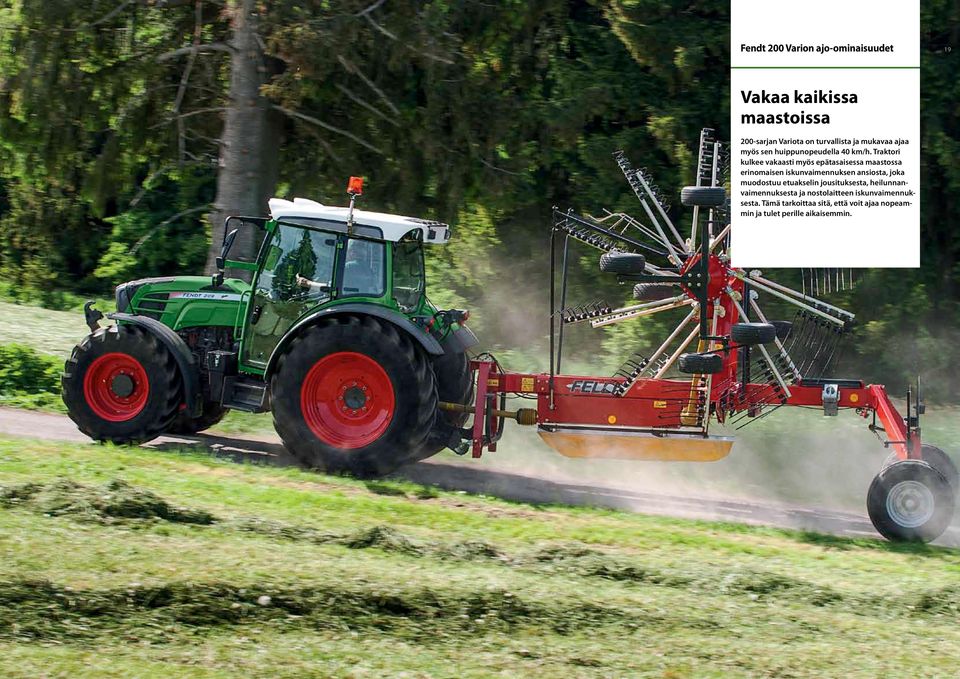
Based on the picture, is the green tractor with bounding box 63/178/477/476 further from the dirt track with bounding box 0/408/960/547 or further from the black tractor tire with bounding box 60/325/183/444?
the dirt track with bounding box 0/408/960/547

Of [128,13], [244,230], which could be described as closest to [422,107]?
[244,230]

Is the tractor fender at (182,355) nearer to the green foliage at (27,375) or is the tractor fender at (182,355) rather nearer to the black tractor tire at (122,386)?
the black tractor tire at (122,386)

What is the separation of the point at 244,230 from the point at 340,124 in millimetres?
2661

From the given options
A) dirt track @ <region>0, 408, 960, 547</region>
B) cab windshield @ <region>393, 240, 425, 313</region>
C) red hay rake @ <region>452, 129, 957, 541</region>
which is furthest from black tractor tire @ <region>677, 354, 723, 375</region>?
cab windshield @ <region>393, 240, 425, 313</region>

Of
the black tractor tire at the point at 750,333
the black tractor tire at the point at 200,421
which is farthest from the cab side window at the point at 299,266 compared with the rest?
the black tractor tire at the point at 750,333

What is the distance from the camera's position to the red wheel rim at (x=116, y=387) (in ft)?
38.9

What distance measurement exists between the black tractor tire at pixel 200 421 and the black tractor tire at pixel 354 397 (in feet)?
6.11

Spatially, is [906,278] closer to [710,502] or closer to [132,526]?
[710,502]

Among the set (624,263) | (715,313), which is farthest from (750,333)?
(624,263)

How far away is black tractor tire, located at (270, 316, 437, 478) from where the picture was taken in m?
11.1

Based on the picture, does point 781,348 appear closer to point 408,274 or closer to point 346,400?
point 408,274

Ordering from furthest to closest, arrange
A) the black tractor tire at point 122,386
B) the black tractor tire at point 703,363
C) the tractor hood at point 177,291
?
the tractor hood at point 177,291 < the black tractor tire at point 122,386 < the black tractor tire at point 703,363

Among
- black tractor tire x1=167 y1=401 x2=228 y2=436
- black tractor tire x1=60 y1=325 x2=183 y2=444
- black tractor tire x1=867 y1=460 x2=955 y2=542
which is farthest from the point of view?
Result: black tractor tire x1=167 y1=401 x2=228 y2=436

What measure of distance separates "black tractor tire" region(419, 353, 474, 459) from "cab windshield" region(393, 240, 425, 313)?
630 mm
